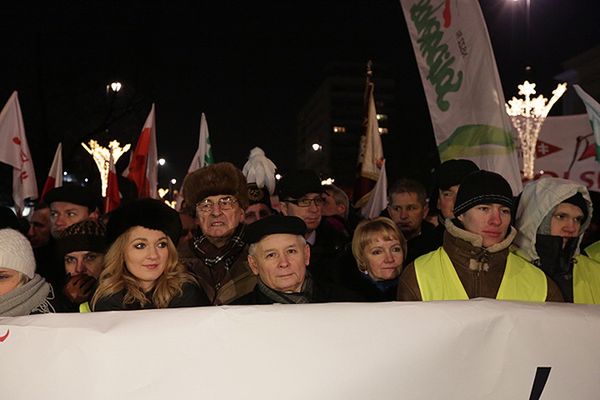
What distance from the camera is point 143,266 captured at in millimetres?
3451

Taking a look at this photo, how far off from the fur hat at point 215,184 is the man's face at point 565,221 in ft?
6.58

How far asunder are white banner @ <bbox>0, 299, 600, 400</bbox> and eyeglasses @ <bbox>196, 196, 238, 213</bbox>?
181 cm

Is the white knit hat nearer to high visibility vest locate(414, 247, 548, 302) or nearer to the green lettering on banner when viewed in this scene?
high visibility vest locate(414, 247, 548, 302)

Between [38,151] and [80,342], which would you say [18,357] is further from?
[38,151]

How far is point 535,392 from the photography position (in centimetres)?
255

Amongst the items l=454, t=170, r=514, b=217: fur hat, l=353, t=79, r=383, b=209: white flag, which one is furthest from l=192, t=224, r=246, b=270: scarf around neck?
l=353, t=79, r=383, b=209: white flag

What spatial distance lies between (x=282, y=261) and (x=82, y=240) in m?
1.53

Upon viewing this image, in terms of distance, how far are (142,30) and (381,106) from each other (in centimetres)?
11686

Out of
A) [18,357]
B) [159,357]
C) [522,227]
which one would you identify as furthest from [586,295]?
[18,357]

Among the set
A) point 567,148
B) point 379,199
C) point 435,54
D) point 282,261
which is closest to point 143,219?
point 282,261

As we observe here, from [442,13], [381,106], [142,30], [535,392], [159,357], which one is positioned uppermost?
[381,106]

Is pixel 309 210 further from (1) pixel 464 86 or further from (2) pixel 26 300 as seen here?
(2) pixel 26 300

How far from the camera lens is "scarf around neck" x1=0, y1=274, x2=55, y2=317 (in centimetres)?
298

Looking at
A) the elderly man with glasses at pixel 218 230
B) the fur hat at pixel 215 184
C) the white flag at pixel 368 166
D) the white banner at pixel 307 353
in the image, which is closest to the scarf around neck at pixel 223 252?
the elderly man with glasses at pixel 218 230
